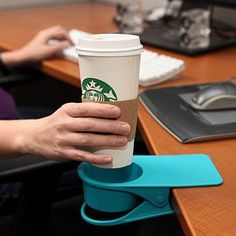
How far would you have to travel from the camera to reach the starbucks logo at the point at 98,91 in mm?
502

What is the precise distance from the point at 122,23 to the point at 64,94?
0.57 meters

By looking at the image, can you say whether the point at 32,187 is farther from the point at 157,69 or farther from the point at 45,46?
the point at 45,46

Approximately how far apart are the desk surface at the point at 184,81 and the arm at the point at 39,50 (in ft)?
0.11

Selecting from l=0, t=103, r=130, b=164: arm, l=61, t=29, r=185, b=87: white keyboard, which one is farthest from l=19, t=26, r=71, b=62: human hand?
l=0, t=103, r=130, b=164: arm

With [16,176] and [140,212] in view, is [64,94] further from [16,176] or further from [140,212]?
[140,212]

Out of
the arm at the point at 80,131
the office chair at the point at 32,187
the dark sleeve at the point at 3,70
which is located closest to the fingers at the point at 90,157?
the arm at the point at 80,131

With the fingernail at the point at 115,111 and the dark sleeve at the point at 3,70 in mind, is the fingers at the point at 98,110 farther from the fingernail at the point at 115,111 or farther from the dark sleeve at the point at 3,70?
the dark sleeve at the point at 3,70

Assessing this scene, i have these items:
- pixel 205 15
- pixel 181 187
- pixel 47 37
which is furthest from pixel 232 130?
pixel 47 37

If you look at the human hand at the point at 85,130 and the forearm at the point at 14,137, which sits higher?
the human hand at the point at 85,130

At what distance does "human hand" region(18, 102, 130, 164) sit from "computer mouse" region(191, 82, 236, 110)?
0.29 m

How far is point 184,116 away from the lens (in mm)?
754

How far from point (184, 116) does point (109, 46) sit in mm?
312

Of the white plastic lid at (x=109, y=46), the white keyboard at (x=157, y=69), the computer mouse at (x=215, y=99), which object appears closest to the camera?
the white plastic lid at (x=109, y=46)

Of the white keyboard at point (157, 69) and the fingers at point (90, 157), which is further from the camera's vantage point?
the white keyboard at point (157, 69)
